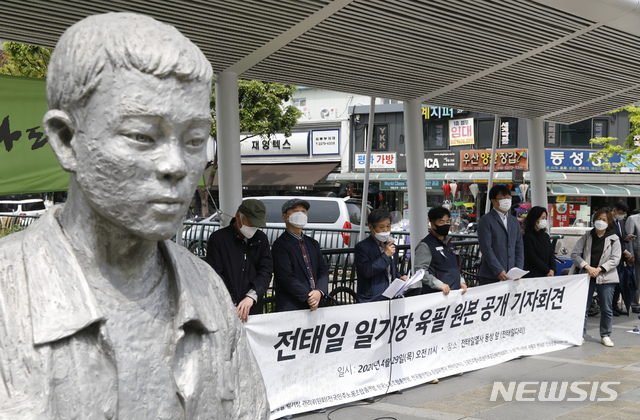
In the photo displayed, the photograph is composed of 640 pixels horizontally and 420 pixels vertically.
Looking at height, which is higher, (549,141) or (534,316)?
(549,141)

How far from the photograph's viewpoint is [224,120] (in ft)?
23.6

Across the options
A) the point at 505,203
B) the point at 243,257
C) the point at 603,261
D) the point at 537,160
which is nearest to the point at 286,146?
the point at 537,160

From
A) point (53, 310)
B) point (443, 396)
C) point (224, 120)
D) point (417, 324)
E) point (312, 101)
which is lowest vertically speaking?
point (443, 396)

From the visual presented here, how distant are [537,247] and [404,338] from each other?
9.44 ft

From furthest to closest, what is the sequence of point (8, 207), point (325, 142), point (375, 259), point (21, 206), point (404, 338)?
point (325, 142) < point (8, 207) < point (21, 206) < point (404, 338) < point (375, 259)

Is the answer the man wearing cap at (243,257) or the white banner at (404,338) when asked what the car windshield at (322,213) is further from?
the man wearing cap at (243,257)

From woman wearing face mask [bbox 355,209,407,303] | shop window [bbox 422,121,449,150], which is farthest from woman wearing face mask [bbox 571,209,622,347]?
shop window [bbox 422,121,449,150]

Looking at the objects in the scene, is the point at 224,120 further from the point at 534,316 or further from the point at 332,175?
the point at 332,175

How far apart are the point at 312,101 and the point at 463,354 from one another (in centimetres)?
2822

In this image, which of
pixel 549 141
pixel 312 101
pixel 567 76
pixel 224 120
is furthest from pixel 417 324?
pixel 312 101

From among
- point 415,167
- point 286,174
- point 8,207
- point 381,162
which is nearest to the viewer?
point 415,167

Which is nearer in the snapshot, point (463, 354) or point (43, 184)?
point (43, 184)

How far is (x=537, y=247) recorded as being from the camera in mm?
8750

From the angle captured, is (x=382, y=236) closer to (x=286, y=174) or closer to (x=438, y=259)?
(x=438, y=259)
